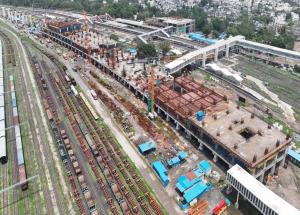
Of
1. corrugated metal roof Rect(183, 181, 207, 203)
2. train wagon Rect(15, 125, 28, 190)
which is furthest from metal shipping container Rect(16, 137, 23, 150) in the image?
corrugated metal roof Rect(183, 181, 207, 203)

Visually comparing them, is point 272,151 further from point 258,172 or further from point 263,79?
point 263,79

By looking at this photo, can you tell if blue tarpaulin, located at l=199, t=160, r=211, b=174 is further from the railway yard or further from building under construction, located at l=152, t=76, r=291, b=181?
building under construction, located at l=152, t=76, r=291, b=181

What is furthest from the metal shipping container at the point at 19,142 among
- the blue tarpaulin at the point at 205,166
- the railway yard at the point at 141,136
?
the blue tarpaulin at the point at 205,166

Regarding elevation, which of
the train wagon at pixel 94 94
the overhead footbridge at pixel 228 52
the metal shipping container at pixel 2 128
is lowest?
the metal shipping container at pixel 2 128

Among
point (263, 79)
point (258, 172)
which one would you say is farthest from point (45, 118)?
point (263, 79)

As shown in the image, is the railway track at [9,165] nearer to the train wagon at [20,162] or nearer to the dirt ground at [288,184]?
the train wagon at [20,162]

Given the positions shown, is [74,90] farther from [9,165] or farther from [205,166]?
[205,166]

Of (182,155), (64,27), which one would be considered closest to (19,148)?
(182,155)
